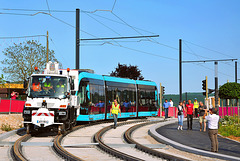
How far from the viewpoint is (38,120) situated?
57.2ft

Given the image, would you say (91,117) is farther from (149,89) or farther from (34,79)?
(149,89)

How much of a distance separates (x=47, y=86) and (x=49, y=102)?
33.4 inches

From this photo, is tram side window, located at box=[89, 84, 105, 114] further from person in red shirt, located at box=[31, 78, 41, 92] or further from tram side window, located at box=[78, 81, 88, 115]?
person in red shirt, located at box=[31, 78, 41, 92]

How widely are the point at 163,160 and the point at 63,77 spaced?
8.28 m

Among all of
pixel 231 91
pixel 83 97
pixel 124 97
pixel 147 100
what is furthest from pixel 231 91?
pixel 83 97

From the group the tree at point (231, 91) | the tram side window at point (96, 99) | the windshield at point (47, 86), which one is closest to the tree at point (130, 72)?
the tree at point (231, 91)

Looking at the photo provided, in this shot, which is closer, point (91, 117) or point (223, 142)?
point (223, 142)

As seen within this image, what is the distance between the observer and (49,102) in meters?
17.8

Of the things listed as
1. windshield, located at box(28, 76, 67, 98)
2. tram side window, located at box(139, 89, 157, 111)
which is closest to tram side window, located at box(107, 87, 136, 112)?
tram side window, located at box(139, 89, 157, 111)

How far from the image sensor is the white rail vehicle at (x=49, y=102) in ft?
57.5

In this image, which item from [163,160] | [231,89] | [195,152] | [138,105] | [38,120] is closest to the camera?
[163,160]

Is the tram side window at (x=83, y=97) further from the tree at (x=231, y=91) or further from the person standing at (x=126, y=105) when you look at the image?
the tree at (x=231, y=91)

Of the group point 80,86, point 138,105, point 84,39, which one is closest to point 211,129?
point 80,86

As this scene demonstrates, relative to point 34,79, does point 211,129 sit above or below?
below
